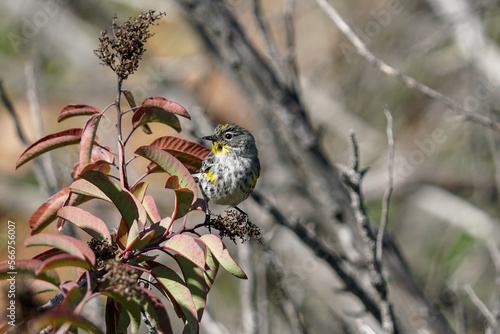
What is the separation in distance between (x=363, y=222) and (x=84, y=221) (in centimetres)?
128

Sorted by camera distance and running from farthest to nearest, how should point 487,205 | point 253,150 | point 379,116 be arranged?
point 379,116
point 487,205
point 253,150

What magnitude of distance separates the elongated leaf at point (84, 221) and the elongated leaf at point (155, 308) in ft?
1.02

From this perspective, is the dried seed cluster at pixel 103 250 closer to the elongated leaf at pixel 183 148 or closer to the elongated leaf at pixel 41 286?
the elongated leaf at pixel 41 286

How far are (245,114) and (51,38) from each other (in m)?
3.15

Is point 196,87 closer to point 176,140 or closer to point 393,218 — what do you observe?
point 393,218

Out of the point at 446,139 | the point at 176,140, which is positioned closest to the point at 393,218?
the point at 446,139

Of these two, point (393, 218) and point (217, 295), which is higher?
point (217, 295)

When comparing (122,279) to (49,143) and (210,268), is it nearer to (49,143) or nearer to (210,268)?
(210,268)

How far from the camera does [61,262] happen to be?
154 centimetres

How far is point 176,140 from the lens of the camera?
7.09 feet

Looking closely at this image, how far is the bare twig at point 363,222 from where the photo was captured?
2.39 metres

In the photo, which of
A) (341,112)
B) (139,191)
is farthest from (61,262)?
(341,112)

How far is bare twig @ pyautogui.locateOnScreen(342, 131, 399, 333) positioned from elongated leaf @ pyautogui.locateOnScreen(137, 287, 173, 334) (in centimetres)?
112

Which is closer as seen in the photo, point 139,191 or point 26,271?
point 26,271
